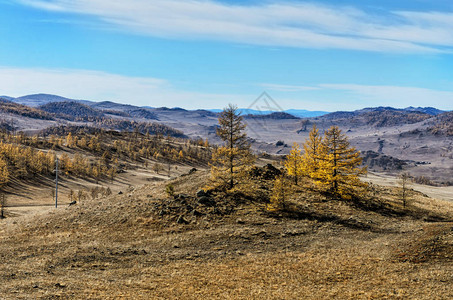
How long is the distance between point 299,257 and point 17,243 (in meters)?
26.3

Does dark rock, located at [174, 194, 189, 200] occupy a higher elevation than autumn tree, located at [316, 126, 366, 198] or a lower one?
lower

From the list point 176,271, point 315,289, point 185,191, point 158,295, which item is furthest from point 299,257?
point 185,191

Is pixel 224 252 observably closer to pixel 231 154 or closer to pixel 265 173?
pixel 231 154

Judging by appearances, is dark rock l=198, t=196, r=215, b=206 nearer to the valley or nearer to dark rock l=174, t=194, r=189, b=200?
the valley

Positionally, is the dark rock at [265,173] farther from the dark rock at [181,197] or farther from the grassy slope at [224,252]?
the dark rock at [181,197]

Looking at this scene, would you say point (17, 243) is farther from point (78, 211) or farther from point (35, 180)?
point (35, 180)

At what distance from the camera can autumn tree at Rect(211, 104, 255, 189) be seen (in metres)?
40.0

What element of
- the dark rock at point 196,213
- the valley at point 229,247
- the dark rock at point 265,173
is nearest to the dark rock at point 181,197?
the valley at point 229,247

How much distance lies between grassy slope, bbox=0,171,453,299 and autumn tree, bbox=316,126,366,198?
3.99 m

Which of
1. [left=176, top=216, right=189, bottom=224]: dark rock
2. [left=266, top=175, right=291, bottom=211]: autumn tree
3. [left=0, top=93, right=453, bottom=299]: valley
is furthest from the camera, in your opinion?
[left=266, top=175, right=291, bottom=211]: autumn tree

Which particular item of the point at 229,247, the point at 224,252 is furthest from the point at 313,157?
the point at 224,252

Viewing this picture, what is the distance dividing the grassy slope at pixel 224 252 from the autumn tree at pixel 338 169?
3986 millimetres

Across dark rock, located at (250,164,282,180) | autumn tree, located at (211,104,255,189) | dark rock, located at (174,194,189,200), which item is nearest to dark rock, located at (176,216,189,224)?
dark rock, located at (174,194,189,200)

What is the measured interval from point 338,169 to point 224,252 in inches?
1011
